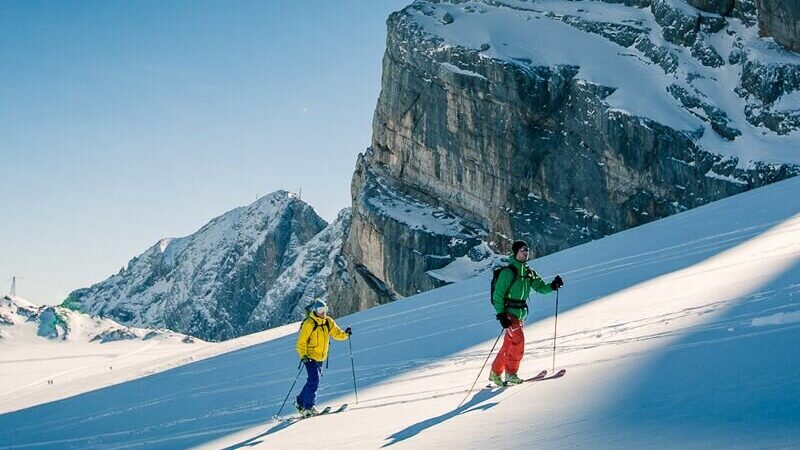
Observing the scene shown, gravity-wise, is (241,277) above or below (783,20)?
below

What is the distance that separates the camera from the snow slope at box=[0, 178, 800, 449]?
4.91 meters

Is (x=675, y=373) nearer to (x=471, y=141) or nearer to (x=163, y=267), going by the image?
(x=471, y=141)

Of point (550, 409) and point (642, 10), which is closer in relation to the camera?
point (550, 409)

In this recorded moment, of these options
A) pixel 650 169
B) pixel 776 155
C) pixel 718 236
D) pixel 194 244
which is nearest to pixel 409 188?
pixel 650 169

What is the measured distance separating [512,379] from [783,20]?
184 feet

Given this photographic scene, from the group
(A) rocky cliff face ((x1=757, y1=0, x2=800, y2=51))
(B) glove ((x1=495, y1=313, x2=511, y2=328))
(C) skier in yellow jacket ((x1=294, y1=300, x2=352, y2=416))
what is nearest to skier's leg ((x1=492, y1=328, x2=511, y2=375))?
(B) glove ((x1=495, y1=313, x2=511, y2=328))

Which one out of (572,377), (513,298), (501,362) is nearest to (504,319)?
(513,298)

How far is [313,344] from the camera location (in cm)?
959

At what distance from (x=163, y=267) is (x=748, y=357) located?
205303mm

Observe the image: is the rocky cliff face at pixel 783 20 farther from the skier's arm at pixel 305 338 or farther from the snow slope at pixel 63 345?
the skier's arm at pixel 305 338

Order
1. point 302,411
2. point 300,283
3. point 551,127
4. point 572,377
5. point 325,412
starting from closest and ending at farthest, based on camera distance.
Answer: point 572,377
point 325,412
point 302,411
point 551,127
point 300,283

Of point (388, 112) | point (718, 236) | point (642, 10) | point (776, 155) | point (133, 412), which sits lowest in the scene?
point (133, 412)

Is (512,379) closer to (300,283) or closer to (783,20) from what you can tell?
(783,20)

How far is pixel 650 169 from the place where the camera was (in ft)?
178
